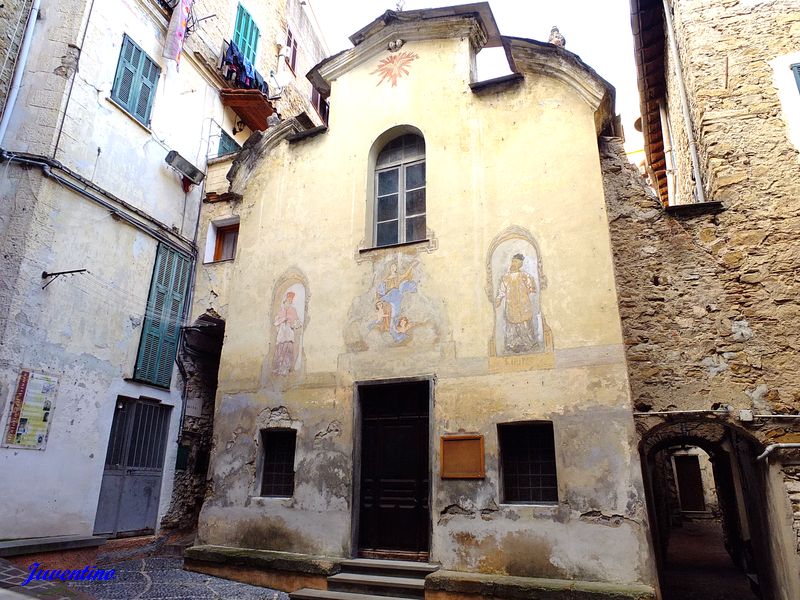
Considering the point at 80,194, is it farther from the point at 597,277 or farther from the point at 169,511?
the point at 597,277

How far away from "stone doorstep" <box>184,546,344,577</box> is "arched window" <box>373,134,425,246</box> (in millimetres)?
4661

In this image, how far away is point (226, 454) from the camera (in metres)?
8.70

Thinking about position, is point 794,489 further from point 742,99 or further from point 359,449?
point 359,449

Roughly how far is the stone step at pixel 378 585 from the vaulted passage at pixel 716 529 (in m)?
3.26

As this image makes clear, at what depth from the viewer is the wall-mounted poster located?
7727 mm

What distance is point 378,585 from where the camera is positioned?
6676 millimetres

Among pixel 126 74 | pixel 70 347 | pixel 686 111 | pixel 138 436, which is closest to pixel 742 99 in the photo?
pixel 686 111

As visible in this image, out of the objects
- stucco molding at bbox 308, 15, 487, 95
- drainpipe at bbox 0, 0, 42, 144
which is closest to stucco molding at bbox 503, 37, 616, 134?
stucco molding at bbox 308, 15, 487, 95

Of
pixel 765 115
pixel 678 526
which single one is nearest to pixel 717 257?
pixel 765 115

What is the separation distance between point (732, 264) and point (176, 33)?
1067 cm

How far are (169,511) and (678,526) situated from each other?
56.7ft

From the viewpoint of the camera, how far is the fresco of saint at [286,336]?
28.7 ft

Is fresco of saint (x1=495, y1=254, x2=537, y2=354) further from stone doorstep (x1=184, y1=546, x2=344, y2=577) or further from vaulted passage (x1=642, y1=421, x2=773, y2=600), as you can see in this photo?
stone doorstep (x1=184, y1=546, x2=344, y2=577)

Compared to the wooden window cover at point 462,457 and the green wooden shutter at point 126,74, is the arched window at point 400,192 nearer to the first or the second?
the wooden window cover at point 462,457
